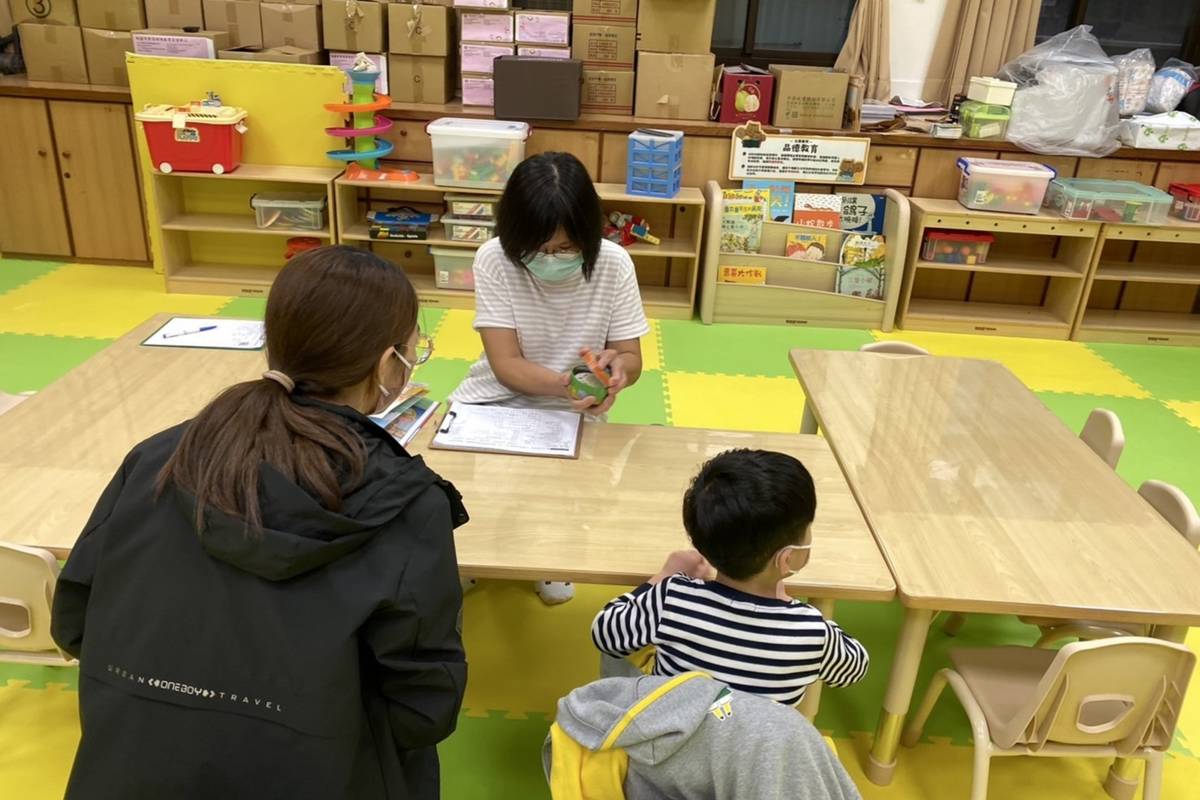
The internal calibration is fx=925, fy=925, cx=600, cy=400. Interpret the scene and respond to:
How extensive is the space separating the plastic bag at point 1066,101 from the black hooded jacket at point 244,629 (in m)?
4.70

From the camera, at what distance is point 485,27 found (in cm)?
484

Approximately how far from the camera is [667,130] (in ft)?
16.0

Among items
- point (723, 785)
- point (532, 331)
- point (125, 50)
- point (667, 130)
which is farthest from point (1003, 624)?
point (125, 50)

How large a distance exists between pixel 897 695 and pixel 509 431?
1.09m

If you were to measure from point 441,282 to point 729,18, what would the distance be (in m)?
2.36

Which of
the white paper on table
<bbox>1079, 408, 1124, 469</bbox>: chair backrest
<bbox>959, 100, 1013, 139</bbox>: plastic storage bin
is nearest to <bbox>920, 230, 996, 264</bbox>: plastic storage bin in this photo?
<bbox>959, 100, 1013, 139</bbox>: plastic storage bin

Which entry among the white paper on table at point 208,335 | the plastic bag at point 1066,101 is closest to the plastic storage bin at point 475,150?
the white paper on table at point 208,335

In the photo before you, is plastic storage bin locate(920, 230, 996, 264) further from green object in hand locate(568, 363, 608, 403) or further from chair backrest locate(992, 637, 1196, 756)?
chair backrest locate(992, 637, 1196, 756)

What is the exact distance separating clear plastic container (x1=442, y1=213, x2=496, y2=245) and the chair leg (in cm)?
334

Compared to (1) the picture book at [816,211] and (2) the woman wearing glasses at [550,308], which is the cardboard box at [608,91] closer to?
(1) the picture book at [816,211]

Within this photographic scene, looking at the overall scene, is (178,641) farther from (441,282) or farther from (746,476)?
(441,282)

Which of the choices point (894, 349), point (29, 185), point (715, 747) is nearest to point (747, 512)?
point (715, 747)

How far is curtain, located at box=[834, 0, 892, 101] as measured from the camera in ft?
16.6

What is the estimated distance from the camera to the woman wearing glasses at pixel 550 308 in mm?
2254
